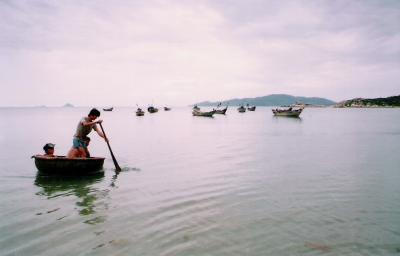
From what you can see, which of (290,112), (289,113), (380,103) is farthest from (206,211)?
(380,103)

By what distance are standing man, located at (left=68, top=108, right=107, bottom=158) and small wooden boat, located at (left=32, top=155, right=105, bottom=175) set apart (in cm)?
68

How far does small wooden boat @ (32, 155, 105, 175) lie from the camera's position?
41.4 feet

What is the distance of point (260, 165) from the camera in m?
17.0

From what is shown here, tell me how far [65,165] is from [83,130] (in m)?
1.48

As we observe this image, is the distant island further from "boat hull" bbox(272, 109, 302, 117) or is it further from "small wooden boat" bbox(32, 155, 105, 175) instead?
"small wooden boat" bbox(32, 155, 105, 175)

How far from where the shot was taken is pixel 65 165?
41.7 feet

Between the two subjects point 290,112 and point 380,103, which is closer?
point 290,112

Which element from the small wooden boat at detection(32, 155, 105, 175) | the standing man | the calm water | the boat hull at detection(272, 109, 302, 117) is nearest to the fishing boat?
the boat hull at detection(272, 109, 302, 117)

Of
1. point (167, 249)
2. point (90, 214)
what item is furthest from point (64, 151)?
point (167, 249)

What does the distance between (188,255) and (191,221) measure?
6.27 ft

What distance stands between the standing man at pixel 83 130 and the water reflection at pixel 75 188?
1.07m

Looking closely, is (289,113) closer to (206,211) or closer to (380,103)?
(206,211)

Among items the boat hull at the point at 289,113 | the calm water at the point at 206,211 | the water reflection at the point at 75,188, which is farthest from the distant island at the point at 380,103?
the water reflection at the point at 75,188

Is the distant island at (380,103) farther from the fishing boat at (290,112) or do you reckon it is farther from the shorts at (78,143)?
the shorts at (78,143)
